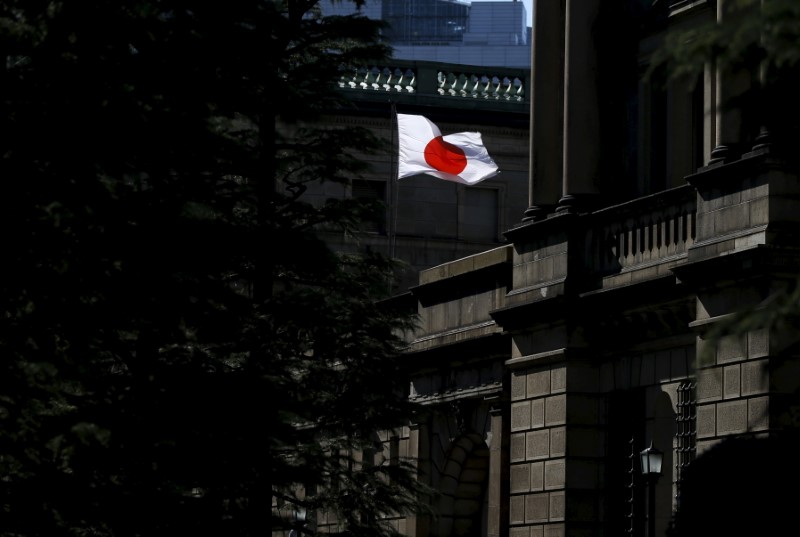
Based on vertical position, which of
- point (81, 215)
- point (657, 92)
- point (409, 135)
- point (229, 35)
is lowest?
point (81, 215)

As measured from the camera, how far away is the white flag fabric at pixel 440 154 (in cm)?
4522

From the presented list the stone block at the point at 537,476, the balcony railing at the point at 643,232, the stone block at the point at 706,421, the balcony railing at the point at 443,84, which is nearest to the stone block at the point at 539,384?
the stone block at the point at 537,476

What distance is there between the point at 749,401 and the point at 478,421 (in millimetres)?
9641

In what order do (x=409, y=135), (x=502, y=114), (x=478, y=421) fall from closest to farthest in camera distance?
(x=478, y=421) < (x=409, y=135) < (x=502, y=114)

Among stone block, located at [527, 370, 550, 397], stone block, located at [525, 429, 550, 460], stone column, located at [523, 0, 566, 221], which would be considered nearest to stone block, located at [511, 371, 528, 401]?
stone block, located at [527, 370, 550, 397]

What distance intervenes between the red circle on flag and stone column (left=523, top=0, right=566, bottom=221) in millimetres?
10986

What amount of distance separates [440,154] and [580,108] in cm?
1308

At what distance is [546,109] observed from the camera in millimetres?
34000

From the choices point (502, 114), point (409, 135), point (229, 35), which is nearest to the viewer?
point (229, 35)

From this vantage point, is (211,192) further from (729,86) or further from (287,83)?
(729,86)

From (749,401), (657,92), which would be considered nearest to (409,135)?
(657,92)

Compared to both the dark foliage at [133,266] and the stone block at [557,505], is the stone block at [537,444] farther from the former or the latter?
the dark foliage at [133,266]

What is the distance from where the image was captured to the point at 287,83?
30.5 m

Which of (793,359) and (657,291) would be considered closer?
(793,359)
